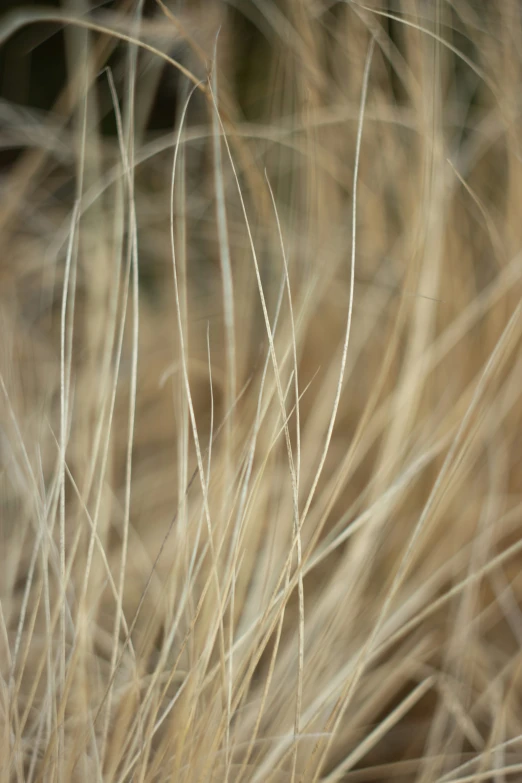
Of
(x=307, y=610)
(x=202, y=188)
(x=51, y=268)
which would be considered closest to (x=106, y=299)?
(x=51, y=268)

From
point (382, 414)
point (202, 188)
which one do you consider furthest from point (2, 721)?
point (202, 188)

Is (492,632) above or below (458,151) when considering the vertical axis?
below

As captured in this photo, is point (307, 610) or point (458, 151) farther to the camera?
point (458, 151)

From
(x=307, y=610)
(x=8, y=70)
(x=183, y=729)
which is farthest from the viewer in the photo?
(x=8, y=70)

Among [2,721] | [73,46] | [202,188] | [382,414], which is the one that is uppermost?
[73,46]

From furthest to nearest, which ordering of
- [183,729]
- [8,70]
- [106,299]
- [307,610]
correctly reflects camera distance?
[8,70], [106,299], [307,610], [183,729]

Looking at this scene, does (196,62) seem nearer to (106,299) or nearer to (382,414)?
(106,299)

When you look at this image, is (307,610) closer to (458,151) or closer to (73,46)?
(458,151)
